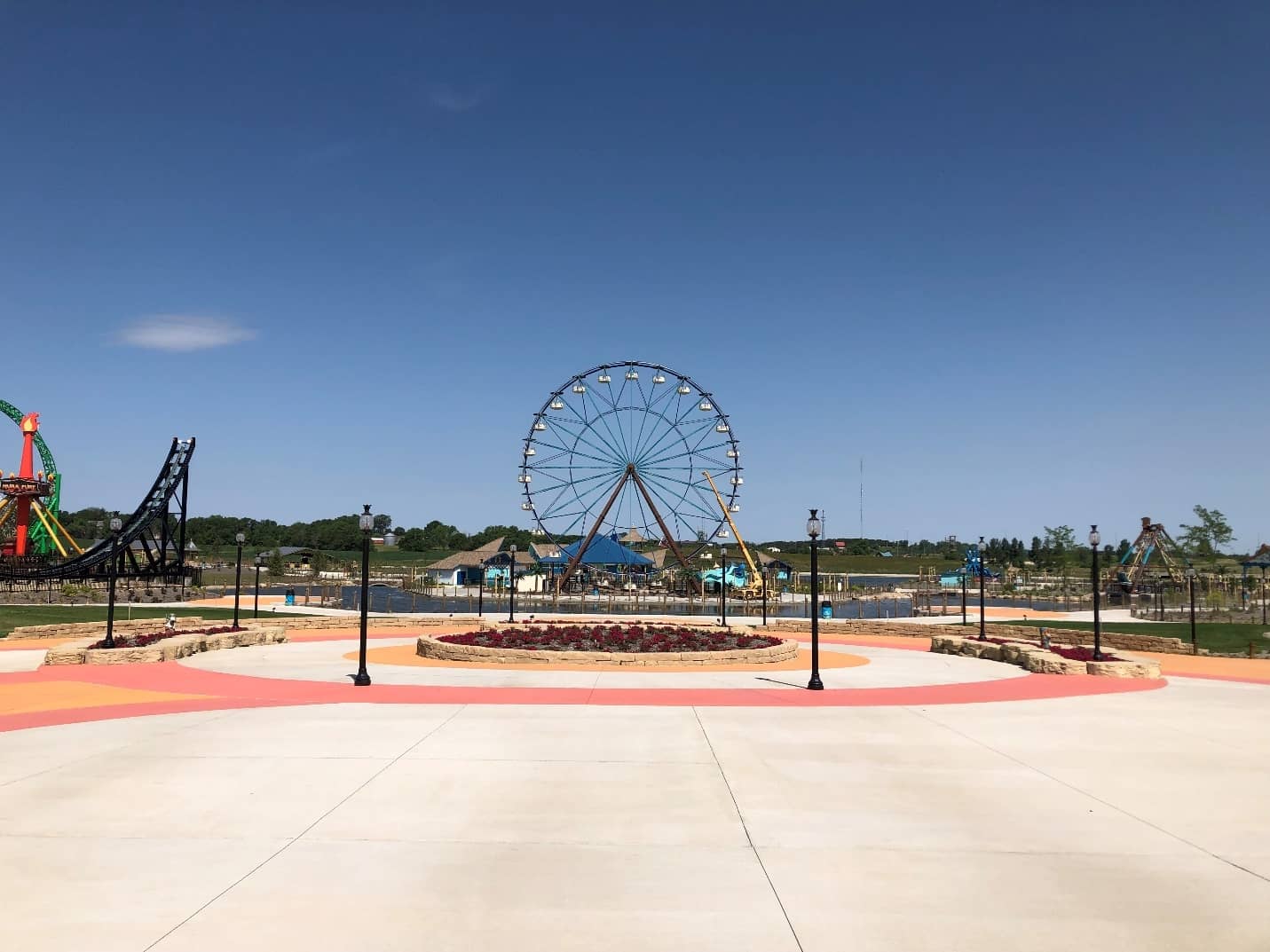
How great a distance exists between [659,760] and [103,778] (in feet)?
22.8

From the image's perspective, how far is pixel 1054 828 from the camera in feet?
28.7

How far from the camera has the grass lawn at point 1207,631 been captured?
31500 mm

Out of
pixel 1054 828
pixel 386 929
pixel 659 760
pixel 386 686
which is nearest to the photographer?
pixel 386 929

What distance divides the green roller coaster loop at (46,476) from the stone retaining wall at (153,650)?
5721 cm

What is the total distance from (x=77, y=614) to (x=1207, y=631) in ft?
160

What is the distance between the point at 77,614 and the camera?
37.8 meters

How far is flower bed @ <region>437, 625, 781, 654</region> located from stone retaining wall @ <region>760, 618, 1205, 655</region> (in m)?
10.3

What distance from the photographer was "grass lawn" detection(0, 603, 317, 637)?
113 feet

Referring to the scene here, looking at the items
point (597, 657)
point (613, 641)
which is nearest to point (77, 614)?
point (613, 641)

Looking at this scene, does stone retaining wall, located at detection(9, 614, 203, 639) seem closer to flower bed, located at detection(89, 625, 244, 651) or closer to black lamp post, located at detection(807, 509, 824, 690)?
flower bed, located at detection(89, 625, 244, 651)

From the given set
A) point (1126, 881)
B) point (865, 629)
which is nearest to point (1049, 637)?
point (865, 629)

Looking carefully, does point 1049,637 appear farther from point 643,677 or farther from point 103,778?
point 103,778

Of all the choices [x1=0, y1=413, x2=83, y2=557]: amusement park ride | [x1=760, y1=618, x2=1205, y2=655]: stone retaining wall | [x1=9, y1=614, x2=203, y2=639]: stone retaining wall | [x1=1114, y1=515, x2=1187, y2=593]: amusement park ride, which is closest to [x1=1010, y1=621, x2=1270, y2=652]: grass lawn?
[x1=760, y1=618, x2=1205, y2=655]: stone retaining wall

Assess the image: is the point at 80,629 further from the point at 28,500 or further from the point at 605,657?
the point at 28,500
